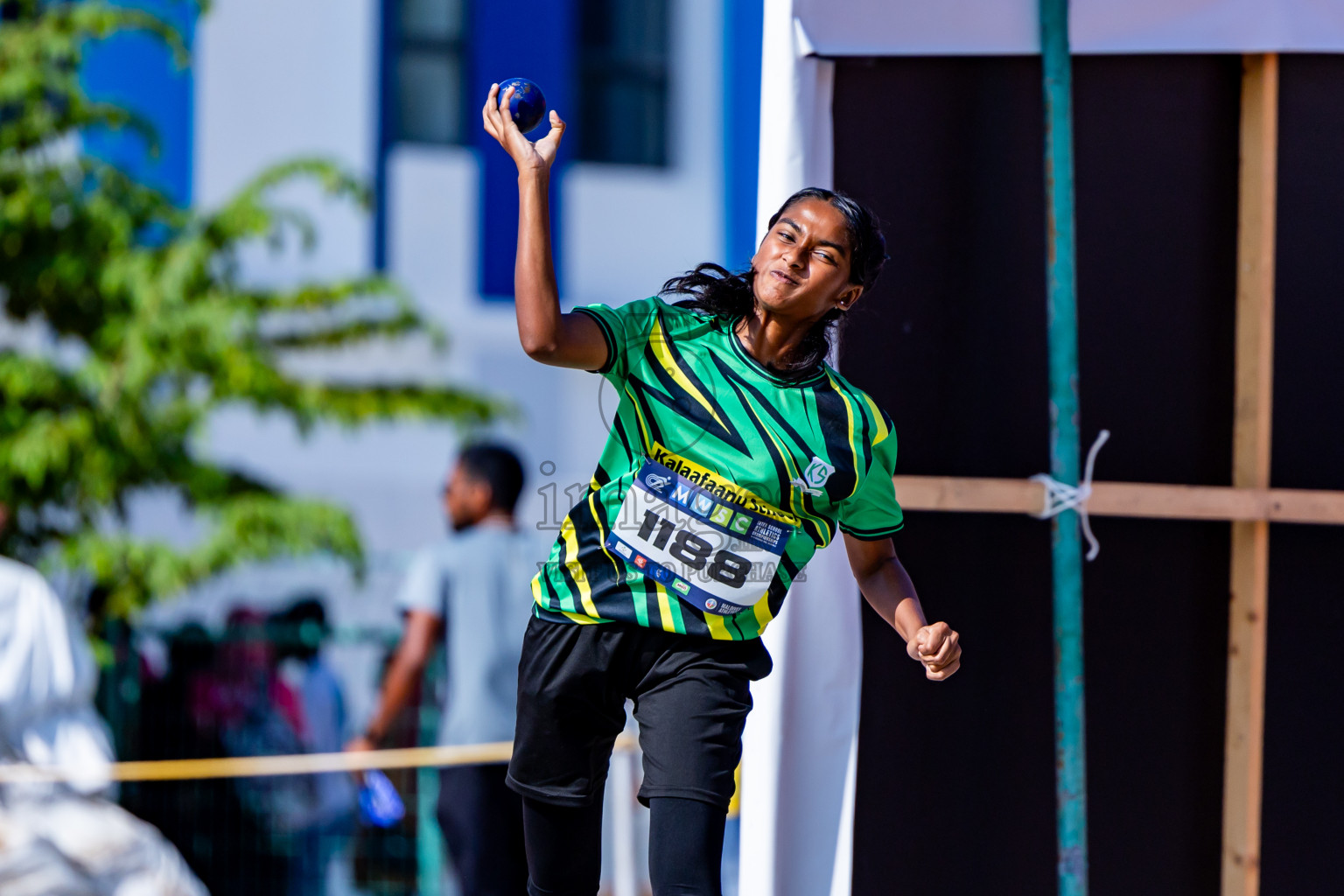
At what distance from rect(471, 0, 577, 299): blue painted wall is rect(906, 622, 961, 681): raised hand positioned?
33.2 ft

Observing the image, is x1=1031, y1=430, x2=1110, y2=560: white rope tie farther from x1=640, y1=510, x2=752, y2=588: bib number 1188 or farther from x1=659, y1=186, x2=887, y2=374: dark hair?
x1=640, y1=510, x2=752, y2=588: bib number 1188

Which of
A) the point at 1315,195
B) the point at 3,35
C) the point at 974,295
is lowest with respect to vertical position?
the point at 974,295

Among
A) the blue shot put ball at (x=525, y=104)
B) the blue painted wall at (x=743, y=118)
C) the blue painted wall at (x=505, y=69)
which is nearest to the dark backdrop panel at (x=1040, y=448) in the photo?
the blue shot put ball at (x=525, y=104)

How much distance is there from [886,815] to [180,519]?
29.8ft

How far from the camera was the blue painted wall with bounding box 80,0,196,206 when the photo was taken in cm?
1043

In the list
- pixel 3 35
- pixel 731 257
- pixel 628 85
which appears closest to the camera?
pixel 731 257

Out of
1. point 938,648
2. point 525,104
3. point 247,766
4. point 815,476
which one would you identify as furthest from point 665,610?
point 247,766

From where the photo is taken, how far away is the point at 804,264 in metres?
2.60

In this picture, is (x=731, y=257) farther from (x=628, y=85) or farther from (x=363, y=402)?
(x=628, y=85)

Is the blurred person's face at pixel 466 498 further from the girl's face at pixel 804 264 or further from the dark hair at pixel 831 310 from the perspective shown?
the girl's face at pixel 804 264

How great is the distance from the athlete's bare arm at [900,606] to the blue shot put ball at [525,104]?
1.00 meters

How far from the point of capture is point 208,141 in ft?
38.1

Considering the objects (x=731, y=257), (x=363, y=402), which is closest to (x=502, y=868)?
(x=731, y=257)

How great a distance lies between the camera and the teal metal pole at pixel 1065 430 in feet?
10.1
